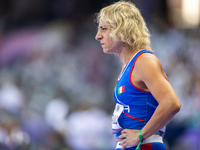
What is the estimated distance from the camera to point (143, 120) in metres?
1.84

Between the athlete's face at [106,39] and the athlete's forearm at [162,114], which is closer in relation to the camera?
the athlete's forearm at [162,114]

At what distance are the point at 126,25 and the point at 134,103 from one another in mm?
560

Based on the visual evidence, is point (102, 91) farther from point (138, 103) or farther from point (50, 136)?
point (138, 103)

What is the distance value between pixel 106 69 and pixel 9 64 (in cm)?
240

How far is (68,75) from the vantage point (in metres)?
6.75

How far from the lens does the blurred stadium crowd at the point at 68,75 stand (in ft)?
19.7

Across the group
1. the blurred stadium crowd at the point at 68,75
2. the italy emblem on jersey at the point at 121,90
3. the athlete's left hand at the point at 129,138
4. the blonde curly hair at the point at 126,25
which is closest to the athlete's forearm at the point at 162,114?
the athlete's left hand at the point at 129,138

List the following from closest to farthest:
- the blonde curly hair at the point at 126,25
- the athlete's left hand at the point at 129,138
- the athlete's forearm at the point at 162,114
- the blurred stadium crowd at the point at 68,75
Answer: the athlete's forearm at the point at 162,114, the athlete's left hand at the point at 129,138, the blonde curly hair at the point at 126,25, the blurred stadium crowd at the point at 68,75

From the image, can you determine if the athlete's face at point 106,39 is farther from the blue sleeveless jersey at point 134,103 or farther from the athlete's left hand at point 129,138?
the athlete's left hand at point 129,138

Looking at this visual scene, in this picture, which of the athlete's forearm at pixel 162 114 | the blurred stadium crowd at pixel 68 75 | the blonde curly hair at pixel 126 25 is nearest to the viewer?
the athlete's forearm at pixel 162 114

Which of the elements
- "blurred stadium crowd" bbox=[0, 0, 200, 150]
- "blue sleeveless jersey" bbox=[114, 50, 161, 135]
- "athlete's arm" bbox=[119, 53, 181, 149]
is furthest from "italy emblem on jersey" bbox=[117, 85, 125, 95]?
"blurred stadium crowd" bbox=[0, 0, 200, 150]

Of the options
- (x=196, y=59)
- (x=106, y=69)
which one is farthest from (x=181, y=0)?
(x=106, y=69)

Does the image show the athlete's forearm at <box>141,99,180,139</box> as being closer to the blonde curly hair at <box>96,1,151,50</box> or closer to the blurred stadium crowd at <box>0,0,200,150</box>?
the blonde curly hair at <box>96,1,151,50</box>

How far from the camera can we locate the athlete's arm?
164 centimetres
